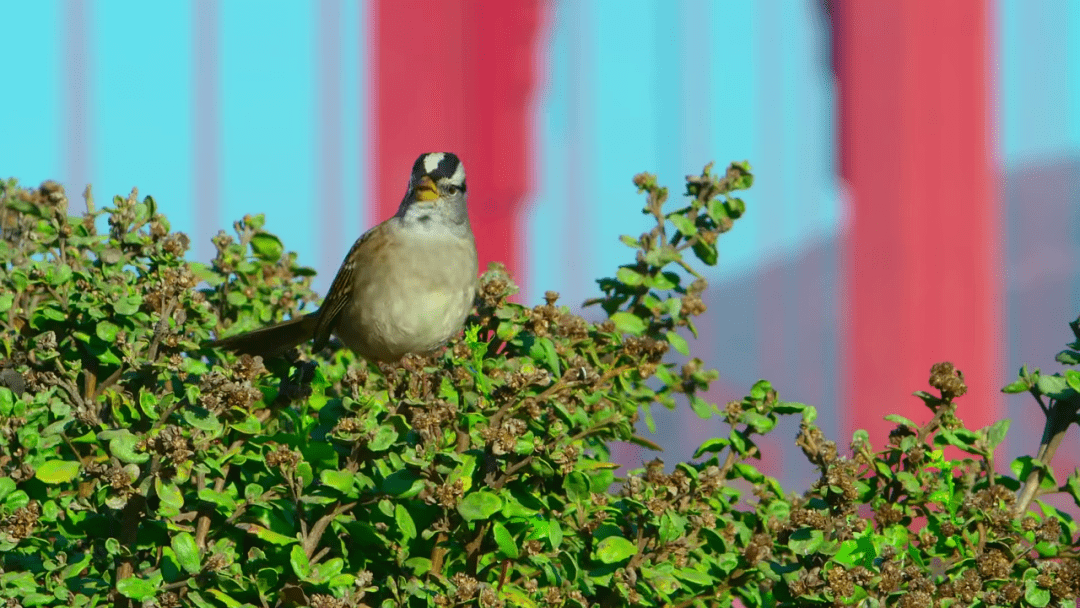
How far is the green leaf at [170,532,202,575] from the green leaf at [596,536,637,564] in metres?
0.68

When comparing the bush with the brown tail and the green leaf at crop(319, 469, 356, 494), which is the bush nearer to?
the green leaf at crop(319, 469, 356, 494)

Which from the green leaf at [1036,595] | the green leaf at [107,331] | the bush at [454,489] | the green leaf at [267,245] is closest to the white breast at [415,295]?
the green leaf at [267,245]

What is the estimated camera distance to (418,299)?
3.53 meters

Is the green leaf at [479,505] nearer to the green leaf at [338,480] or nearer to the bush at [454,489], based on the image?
the bush at [454,489]

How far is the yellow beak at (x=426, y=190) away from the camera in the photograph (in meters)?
3.59

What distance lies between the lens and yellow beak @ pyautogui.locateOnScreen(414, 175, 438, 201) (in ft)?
11.8

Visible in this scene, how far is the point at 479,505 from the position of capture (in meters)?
2.11

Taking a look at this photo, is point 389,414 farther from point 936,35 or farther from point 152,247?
point 936,35

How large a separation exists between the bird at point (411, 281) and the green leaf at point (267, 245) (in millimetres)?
186

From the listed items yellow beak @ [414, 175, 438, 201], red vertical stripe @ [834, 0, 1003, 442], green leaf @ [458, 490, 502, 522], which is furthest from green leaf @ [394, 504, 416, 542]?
red vertical stripe @ [834, 0, 1003, 442]

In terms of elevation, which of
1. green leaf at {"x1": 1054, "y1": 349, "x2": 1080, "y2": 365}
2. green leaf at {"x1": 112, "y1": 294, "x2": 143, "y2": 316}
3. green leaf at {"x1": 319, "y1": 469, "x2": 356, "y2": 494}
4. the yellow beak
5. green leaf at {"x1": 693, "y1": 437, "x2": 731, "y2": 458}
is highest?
the yellow beak

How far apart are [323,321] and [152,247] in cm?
88

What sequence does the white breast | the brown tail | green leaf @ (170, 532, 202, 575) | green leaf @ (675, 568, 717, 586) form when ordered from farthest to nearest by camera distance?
the white breast → the brown tail → green leaf @ (675, 568, 717, 586) → green leaf @ (170, 532, 202, 575)

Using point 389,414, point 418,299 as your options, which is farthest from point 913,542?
point 418,299
